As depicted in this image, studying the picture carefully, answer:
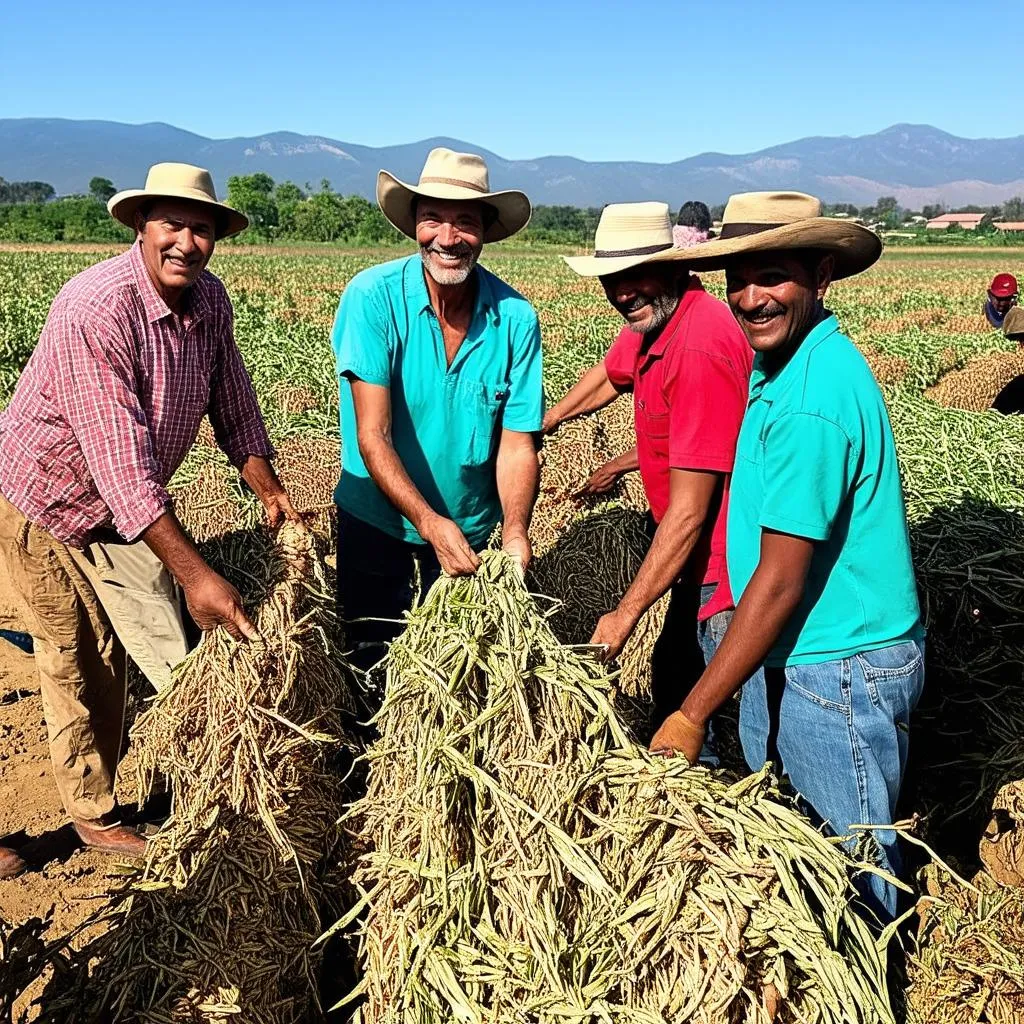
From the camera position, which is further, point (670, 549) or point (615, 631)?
point (670, 549)

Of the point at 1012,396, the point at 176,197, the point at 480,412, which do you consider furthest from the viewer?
the point at 1012,396

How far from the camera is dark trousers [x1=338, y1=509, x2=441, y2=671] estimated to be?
3.79 meters

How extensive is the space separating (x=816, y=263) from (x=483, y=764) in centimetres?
165

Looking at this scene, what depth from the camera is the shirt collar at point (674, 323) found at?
323 centimetres

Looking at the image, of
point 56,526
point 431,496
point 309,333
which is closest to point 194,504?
point 56,526

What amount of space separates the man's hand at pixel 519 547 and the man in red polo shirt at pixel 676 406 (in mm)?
356

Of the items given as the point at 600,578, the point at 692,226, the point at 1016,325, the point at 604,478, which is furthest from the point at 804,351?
the point at 692,226

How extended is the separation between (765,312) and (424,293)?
1.53m

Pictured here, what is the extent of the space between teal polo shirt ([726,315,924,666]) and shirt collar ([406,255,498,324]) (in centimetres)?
137

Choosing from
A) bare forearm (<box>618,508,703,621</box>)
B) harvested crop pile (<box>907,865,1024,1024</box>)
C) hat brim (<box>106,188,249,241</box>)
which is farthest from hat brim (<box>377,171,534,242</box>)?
harvested crop pile (<box>907,865,1024,1024</box>)

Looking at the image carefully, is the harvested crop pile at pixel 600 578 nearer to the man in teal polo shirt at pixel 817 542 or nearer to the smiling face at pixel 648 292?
the smiling face at pixel 648 292

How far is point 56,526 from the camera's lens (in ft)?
11.2

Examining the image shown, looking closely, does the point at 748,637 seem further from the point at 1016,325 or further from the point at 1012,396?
the point at 1012,396

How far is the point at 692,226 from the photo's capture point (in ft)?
27.4
